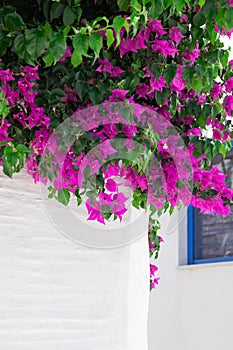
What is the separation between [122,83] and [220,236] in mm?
3169

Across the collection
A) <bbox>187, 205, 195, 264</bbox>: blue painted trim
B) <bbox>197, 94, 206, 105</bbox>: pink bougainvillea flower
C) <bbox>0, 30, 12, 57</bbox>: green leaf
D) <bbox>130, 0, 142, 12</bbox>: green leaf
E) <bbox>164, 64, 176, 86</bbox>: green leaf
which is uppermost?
<bbox>130, 0, 142, 12</bbox>: green leaf

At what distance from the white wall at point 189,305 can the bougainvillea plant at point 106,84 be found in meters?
2.73

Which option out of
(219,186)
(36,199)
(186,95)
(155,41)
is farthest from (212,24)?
(36,199)

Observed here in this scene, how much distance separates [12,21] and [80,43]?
15 cm

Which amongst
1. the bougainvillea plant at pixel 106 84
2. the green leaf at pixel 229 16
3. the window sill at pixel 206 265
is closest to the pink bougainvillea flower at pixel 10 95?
the bougainvillea plant at pixel 106 84

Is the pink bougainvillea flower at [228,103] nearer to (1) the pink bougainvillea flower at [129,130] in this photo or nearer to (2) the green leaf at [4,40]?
(1) the pink bougainvillea flower at [129,130]

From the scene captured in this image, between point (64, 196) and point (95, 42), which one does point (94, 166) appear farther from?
point (95, 42)

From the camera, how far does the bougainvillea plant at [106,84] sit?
3.97 feet

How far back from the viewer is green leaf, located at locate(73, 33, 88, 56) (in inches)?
43.4

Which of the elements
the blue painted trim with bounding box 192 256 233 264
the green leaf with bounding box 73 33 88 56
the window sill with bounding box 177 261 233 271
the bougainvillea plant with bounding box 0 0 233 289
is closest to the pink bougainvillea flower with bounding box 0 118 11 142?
the bougainvillea plant with bounding box 0 0 233 289

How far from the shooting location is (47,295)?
147cm

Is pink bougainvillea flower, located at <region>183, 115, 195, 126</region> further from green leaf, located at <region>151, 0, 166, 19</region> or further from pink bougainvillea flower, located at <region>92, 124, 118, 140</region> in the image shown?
green leaf, located at <region>151, 0, 166, 19</region>

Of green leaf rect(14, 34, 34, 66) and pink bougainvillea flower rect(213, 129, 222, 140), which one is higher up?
green leaf rect(14, 34, 34, 66)

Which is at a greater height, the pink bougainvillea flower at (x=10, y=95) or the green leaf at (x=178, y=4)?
the green leaf at (x=178, y=4)
